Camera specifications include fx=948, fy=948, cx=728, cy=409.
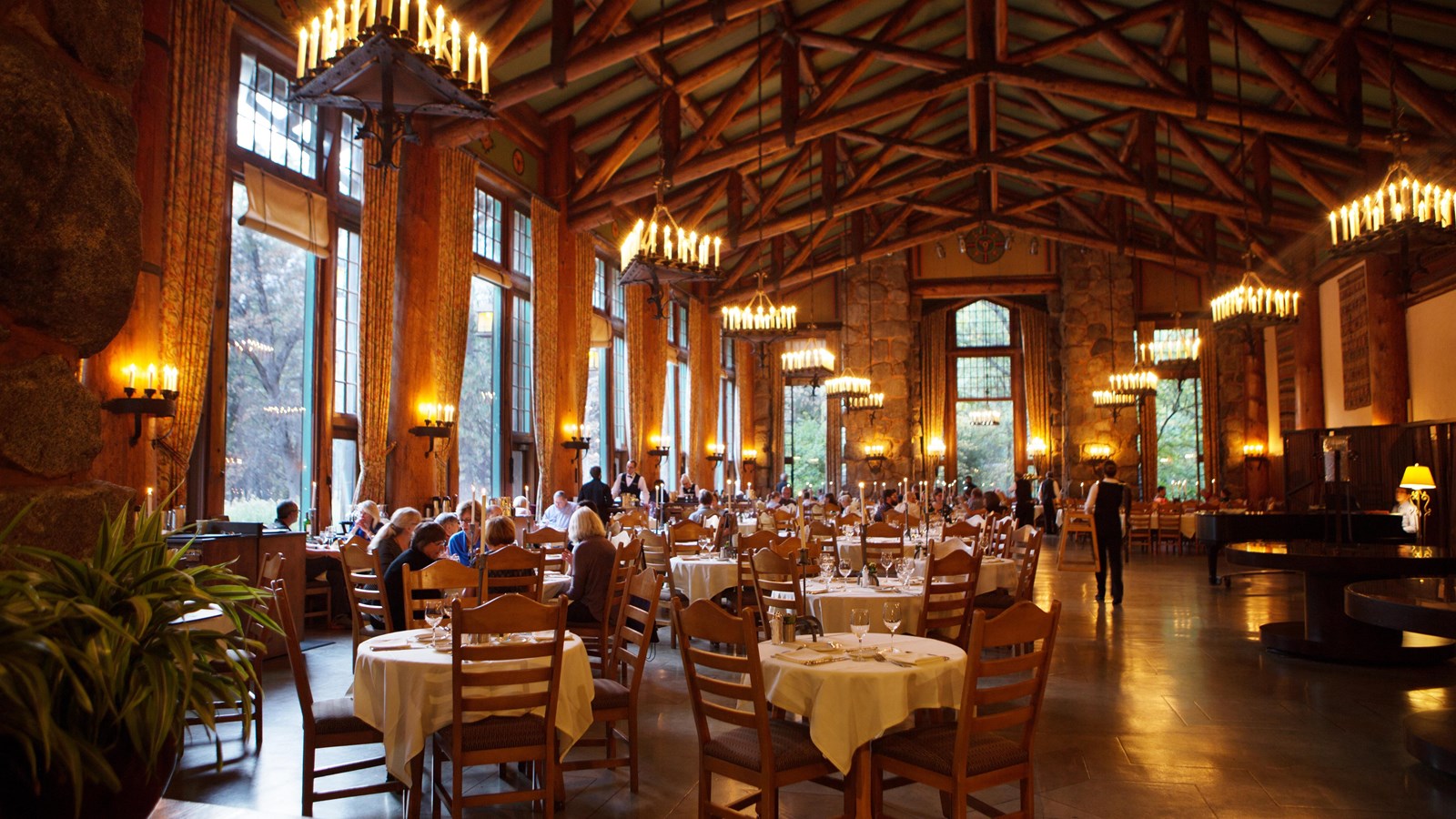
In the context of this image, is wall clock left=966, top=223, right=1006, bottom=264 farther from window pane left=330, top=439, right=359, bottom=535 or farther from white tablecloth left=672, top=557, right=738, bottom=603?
white tablecloth left=672, top=557, right=738, bottom=603

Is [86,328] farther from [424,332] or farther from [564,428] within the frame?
[564,428]

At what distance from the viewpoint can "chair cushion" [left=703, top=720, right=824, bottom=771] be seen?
3408mm

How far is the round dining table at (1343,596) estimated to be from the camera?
21.9ft

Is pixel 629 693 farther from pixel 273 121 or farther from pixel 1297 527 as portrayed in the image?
pixel 1297 527

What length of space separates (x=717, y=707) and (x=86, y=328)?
2374mm

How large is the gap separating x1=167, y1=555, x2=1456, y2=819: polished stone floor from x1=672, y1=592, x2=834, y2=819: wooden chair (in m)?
0.63

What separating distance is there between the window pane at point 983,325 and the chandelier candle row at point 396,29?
20340mm

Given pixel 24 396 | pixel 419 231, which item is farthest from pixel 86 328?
pixel 419 231

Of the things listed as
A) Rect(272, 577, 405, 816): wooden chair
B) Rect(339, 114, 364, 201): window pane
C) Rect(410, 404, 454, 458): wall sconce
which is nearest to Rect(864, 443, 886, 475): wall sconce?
Rect(410, 404, 454, 458): wall sconce

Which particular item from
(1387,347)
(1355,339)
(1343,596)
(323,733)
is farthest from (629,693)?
(1355,339)

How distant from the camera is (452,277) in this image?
11.6 meters

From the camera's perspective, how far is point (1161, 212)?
56.3ft

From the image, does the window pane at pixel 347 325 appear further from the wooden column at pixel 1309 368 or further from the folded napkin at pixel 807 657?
the wooden column at pixel 1309 368

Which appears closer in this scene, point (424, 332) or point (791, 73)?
point (424, 332)
